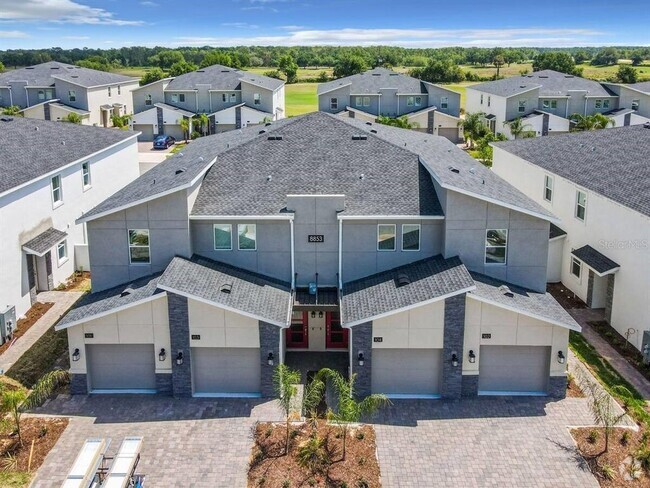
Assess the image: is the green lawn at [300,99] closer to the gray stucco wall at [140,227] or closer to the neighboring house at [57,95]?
the neighboring house at [57,95]

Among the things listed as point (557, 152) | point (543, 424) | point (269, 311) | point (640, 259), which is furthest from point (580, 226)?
point (269, 311)

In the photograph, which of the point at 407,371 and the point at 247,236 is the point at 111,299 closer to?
the point at 247,236

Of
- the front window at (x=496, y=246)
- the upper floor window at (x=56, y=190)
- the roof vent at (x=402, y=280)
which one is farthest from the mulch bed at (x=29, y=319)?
the front window at (x=496, y=246)

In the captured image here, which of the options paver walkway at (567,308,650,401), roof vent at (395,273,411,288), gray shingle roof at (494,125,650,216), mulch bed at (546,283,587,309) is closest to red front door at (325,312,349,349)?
roof vent at (395,273,411,288)

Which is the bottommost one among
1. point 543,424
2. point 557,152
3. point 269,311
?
point 543,424

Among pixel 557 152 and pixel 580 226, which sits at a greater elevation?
pixel 557 152

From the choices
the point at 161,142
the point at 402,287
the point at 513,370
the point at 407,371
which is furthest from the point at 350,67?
the point at 407,371

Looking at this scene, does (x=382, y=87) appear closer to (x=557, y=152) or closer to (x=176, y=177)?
(x=557, y=152)
